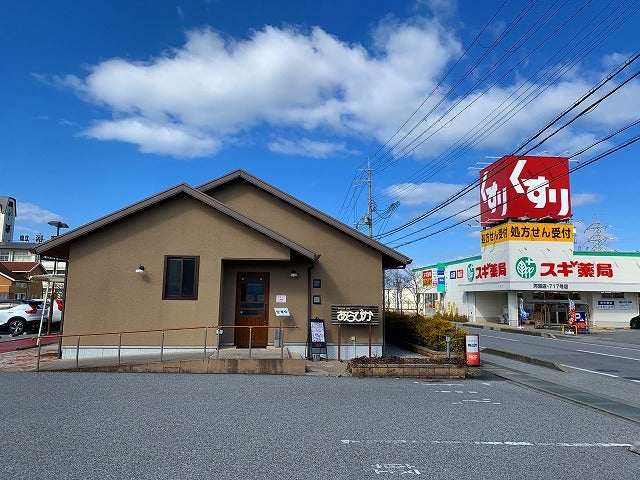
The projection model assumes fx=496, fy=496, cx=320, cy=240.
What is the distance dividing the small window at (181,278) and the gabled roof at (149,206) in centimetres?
157

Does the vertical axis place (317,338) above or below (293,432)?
above

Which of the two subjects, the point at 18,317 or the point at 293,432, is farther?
the point at 18,317

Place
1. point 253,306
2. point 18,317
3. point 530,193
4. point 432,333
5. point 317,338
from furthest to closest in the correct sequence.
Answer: point 530,193 → point 18,317 → point 432,333 → point 253,306 → point 317,338

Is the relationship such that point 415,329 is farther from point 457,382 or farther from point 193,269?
point 193,269

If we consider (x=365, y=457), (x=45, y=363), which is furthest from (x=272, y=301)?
(x=365, y=457)

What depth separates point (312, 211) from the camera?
50.7 ft

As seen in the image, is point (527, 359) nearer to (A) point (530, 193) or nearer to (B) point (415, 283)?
(A) point (530, 193)

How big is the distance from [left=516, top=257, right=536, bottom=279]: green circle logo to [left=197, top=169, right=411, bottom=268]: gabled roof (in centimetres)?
2214

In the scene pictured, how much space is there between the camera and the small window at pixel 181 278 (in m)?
13.7

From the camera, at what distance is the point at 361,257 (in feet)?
50.0

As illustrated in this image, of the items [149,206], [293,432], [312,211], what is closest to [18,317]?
[149,206]

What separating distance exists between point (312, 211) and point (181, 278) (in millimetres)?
4442

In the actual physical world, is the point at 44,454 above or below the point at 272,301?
below

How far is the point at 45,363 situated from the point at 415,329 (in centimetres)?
1110
